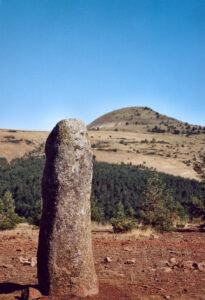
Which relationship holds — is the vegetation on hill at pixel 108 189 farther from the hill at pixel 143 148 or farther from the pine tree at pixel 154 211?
the hill at pixel 143 148

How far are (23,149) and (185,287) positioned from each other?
77.1m

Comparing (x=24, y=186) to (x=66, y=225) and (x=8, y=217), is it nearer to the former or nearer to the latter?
(x=8, y=217)

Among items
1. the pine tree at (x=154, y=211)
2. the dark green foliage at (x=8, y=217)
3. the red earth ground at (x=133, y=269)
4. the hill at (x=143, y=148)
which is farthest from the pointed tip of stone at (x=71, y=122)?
the hill at (x=143, y=148)

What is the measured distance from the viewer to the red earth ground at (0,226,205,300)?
5.65 meters

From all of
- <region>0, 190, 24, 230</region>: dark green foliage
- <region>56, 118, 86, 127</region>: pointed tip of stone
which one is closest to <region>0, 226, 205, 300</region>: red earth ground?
<region>56, 118, 86, 127</region>: pointed tip of stone

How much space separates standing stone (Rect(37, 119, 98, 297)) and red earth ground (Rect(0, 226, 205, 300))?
0.93 feet

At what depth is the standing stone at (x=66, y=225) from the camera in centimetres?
513

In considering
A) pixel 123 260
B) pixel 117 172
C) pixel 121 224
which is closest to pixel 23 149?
pixel 117 172

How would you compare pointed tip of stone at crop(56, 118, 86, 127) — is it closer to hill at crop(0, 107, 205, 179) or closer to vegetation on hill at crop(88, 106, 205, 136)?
hill at crop(0, 107, 205, 179)

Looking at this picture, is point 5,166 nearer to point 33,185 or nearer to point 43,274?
point 33,185

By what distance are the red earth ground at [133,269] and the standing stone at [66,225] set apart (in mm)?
282

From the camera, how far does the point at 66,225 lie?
5184mm

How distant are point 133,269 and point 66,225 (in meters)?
3.10

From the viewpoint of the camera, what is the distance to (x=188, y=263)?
7.75 m
